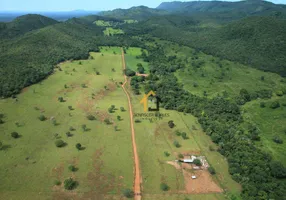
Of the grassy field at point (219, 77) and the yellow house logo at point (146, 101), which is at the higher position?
the grassy field at point (219, 77)

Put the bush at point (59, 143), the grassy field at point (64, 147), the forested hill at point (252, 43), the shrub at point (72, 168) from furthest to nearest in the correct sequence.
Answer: the forested hill at point (252, 43), the bush at point (59, 143), the shrub at point (72, 168), the grassy field at point (64, 147)

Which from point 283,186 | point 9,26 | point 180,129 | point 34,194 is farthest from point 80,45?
point 283,186

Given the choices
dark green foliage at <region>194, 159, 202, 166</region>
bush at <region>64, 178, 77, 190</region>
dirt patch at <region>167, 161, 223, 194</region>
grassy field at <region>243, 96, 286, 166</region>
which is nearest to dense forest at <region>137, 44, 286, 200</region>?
grassy field at <region>243, 96, 286, 166</region>

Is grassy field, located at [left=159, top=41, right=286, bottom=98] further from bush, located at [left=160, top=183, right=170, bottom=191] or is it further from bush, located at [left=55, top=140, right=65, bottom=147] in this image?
bush, located at [left=55, top=140, right=65, bottom=147]

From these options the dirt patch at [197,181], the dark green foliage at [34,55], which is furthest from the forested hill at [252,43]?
the dirt patch at [197,181]

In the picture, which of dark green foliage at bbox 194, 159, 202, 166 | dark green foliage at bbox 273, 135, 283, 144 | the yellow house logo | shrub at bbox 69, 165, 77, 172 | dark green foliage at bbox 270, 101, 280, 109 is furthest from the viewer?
dark green foliage at bbox 270, 101, 280, 109

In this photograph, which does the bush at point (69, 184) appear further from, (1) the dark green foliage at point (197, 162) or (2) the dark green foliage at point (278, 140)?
(2) the dark green foliage at point (278, 140)

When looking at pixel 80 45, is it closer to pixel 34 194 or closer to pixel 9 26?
pixel 9 26

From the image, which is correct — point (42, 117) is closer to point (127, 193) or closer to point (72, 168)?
point (72, 168)
